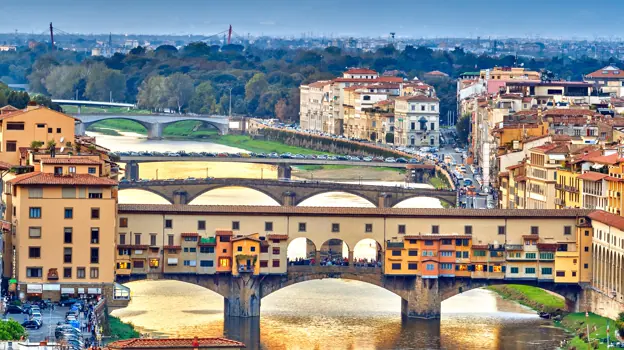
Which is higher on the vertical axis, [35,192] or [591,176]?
[591,176]

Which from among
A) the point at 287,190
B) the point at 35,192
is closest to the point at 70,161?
the point at 35,192

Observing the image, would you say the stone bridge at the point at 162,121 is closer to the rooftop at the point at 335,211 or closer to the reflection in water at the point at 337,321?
the reflection in water at the point at 337,321

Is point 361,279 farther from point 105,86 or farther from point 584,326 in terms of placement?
point 105,86

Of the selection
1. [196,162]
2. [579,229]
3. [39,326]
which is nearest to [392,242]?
[579,229]

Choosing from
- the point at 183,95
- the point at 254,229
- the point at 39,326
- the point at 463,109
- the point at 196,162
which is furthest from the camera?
the point at 183,95

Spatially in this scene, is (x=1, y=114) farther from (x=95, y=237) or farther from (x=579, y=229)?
(x=579, y=229)

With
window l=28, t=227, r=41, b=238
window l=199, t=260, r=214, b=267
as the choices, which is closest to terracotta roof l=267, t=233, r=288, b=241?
window l=199, t=260, r=214, b=267

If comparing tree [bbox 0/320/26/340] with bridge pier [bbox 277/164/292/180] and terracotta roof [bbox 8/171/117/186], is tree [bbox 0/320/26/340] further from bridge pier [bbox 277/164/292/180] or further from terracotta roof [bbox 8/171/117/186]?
bridge pier [bbox 277/164/292/180]
